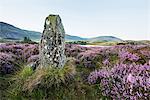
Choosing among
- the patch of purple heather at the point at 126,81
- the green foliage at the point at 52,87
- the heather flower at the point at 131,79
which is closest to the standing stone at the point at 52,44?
the green foliage at the point at 52,87

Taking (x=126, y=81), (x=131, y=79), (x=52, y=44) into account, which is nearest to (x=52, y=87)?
(x=52, y=44)

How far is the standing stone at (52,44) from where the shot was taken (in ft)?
24.4

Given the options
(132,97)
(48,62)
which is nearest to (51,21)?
(48,62)

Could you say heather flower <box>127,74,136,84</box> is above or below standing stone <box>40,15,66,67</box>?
below

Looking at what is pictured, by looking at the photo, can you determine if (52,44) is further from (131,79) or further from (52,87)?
(131,79)

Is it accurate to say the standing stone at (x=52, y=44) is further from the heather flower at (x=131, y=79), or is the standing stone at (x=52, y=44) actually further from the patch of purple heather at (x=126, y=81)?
the heather flower at (x=131, y=79)

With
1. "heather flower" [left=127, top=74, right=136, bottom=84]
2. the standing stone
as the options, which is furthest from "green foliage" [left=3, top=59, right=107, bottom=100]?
"heather flower" [left=127, top=74, right=136, bottom=84]

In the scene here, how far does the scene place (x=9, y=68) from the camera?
8883mm

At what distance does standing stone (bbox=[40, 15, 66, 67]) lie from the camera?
24.4 feet

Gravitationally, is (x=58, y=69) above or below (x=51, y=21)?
below

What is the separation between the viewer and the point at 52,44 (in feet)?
24.8

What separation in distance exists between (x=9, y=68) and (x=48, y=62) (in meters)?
1.96

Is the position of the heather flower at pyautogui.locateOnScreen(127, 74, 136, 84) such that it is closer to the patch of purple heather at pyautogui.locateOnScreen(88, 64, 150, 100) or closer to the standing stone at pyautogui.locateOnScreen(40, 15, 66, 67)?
the patch of purple heather at pyautogui.locateOnScreen(88, 64, 150, 100)

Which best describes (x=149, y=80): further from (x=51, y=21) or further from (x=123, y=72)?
(x=51, y=21)
